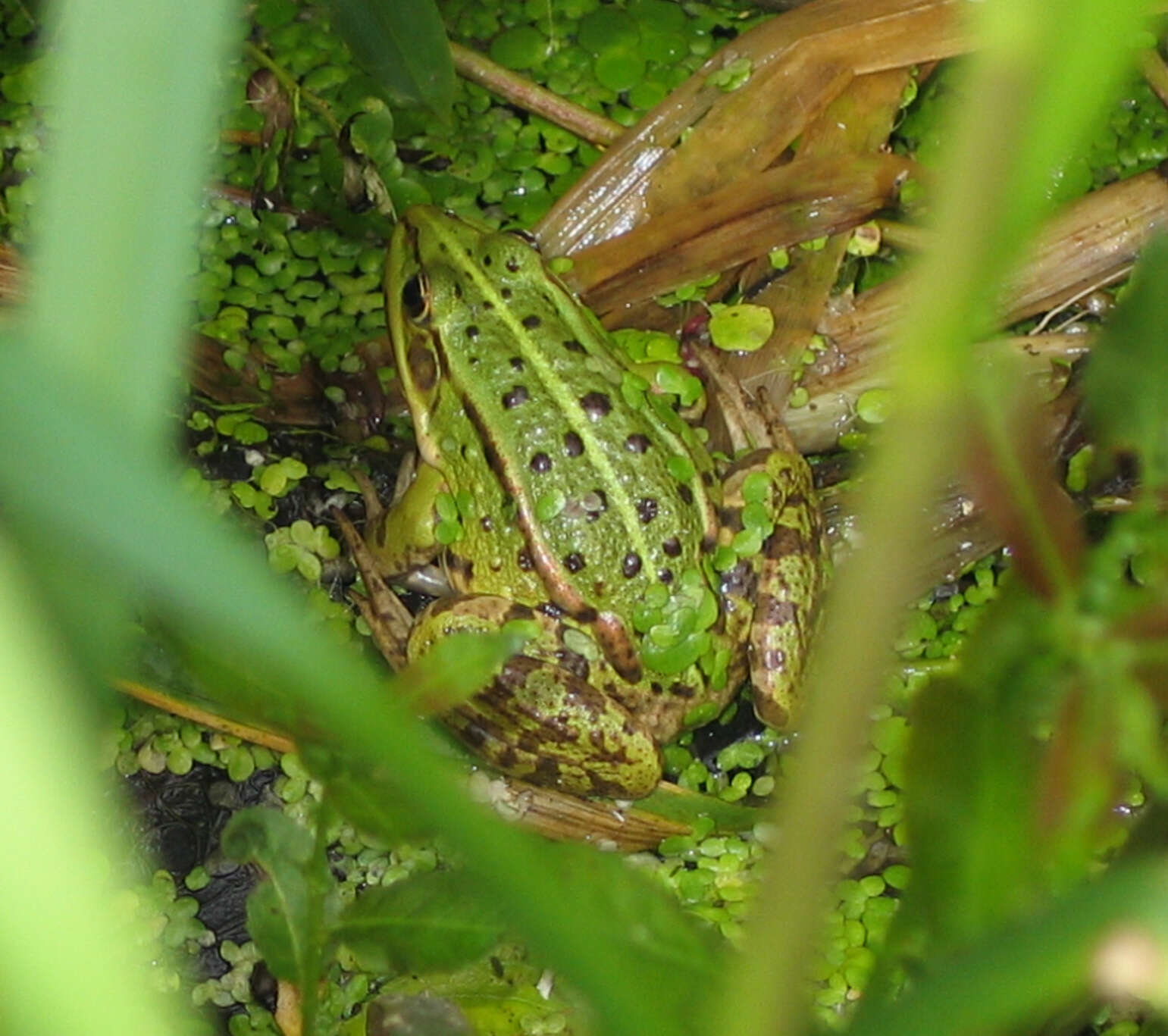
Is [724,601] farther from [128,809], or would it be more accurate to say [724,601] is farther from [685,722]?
[128,809]

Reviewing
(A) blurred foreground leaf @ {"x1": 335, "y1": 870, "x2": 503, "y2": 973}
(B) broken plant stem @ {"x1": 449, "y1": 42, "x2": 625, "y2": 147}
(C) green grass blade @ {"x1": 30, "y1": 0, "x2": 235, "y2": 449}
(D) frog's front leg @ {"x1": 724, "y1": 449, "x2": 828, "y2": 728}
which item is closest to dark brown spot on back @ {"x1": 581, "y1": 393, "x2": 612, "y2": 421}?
(D) frog's front leg @ {"x1": 724, "y1": 449, "x2": 828, "y2": 728}

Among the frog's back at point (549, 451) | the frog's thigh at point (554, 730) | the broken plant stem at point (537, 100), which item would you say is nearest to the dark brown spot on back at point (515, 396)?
the frog's back at point (549, 451)

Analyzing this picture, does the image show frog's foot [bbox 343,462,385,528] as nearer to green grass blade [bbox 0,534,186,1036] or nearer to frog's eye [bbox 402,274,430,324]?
frog's eye [bbox 402,274,430,324]

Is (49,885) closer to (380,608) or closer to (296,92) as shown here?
(380,608)

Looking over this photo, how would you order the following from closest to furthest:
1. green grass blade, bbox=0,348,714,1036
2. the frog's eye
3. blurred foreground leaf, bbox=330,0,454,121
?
green grass blade, bbox=0,348,714,1036 → blurred foreground leaf, bbox=330,0,454,121 → the frog's eye

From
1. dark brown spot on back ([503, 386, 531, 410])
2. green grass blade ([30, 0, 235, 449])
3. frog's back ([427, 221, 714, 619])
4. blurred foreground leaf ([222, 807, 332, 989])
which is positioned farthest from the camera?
dark brown spot on back ([503, 386, 531, 410])

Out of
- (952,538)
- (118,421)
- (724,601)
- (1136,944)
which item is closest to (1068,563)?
(1136,944)
